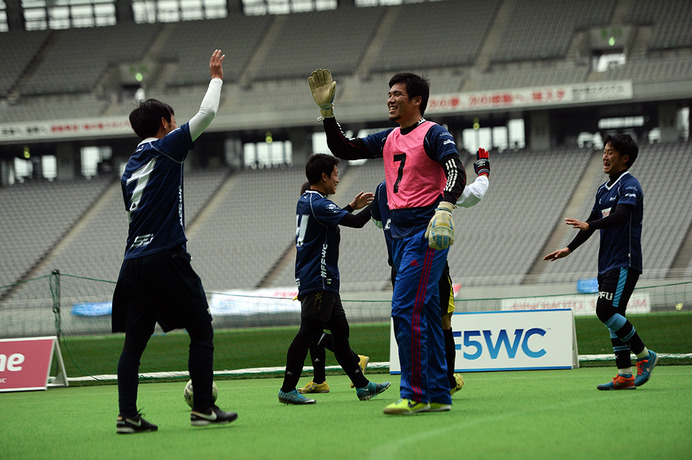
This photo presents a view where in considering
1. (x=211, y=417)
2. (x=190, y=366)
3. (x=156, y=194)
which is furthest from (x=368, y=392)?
(x=156, y=194)

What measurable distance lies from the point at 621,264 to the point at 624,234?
11.1 inches

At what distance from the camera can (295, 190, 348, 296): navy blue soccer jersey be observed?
7.29 m

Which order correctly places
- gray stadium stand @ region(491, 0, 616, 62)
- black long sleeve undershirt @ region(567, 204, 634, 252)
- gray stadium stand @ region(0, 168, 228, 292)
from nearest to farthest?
black long sleeve undershirt @ region(567, 204, 634, 252), gray stadium stand @ region(0, 168, 228, 292), gray stadium stand @ region(491, 0, 616, 62)

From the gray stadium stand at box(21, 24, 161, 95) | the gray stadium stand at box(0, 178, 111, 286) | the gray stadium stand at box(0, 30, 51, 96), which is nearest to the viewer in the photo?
the gray stadium stand at box(0, 178, 111, 286)

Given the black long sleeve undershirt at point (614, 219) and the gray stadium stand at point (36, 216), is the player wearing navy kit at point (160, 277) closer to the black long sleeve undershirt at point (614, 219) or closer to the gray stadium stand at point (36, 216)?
the black long sleeve undershirt at point (614, 219)

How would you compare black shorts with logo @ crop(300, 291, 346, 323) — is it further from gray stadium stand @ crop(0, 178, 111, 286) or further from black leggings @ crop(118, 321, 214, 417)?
gray stadium stand @ crop(0, 178, 111, 286)

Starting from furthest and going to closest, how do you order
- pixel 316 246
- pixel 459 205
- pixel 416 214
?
pixel 316 246
pixel 459 205
pixel 416 214

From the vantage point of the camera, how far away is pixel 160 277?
5320mm

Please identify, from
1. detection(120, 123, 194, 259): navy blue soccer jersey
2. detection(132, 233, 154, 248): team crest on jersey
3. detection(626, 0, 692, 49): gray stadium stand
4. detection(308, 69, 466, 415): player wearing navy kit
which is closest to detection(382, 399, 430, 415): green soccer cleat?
detection(308, 69, 466, 415): player wearing navy kit

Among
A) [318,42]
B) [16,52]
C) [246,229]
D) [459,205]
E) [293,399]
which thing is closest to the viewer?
[459,205]

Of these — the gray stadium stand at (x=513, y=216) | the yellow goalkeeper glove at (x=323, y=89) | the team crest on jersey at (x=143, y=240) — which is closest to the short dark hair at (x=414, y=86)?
the yellow goalkeeper glove at (x=323, y=89)

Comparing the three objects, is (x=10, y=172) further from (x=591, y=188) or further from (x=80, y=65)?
(x=591, y=188)

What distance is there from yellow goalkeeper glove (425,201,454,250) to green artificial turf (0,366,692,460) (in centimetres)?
114

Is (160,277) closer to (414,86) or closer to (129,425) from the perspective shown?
(129,425)
